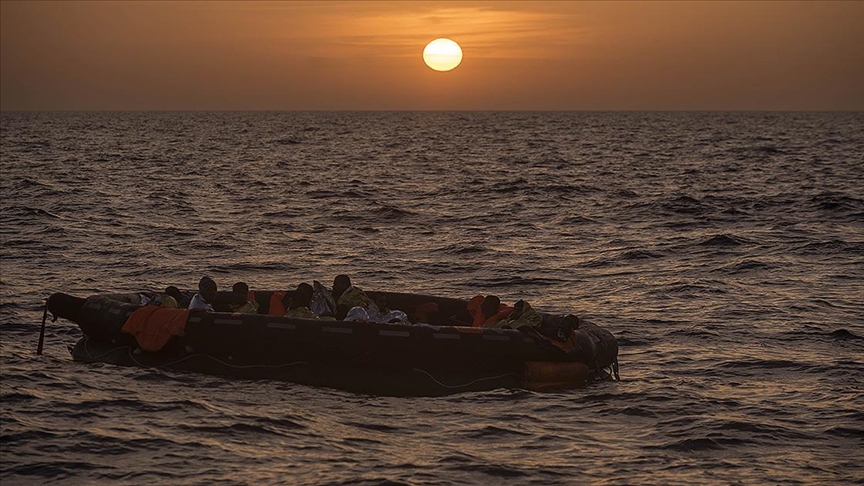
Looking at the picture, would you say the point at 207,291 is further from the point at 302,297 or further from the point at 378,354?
the point at 378,354

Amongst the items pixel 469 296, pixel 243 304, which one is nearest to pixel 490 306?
pixel 243 304

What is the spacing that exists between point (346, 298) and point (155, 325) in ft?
10.6

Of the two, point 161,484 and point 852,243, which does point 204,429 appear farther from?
point 852,243

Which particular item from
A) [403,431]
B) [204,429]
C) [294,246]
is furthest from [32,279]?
[403,431]

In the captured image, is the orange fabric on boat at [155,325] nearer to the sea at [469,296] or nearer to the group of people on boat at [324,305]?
the group of people on boat at [324,305]

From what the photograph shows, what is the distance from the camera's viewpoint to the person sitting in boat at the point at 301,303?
1577 centimetres

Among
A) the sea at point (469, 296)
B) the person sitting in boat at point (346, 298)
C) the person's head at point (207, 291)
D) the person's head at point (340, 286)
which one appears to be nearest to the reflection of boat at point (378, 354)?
the sea at point (469, 296)

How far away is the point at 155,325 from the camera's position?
50.3ft

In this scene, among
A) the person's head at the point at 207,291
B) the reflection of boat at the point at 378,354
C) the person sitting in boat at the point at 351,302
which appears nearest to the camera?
the reflection of boat at the point at 378,354

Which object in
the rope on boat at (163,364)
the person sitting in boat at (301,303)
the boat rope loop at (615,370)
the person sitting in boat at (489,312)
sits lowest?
the boat rope loop at (615,370)

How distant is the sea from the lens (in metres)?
12.1

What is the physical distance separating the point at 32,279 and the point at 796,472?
17898 millimetres

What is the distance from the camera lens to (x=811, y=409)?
573 inches

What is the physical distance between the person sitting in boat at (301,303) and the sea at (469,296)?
1.42 metres
